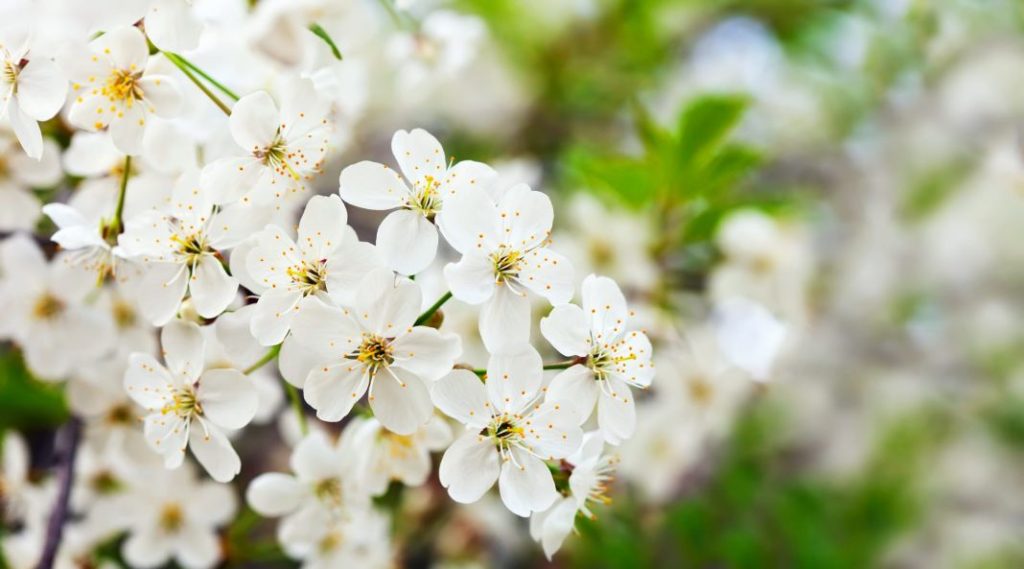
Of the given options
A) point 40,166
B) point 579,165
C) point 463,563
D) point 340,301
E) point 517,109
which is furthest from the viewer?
point 517,109

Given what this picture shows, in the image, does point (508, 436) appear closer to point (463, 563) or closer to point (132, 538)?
point (132, 538)

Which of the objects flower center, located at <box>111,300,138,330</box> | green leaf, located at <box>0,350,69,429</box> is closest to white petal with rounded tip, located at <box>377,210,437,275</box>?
flower center, located at <box>111,300,138,330</box>

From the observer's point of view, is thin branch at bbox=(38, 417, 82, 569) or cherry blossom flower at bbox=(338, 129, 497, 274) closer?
cherry blossom flower at bbox=(338, 129, 497, 274)

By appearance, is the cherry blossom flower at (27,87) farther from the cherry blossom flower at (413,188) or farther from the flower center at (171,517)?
the flower center at (171,517)

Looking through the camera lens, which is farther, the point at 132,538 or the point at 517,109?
the point at 517,109

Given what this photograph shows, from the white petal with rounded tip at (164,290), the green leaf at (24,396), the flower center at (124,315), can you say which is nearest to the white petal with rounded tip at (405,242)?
the white petal with rounded tip at (164,290)

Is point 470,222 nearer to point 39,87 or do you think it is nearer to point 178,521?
point 39,87

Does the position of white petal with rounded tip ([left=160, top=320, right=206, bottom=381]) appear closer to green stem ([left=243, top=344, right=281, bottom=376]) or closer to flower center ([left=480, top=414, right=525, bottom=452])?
green stem ([left=243, top=344, right=281, bottom=376])

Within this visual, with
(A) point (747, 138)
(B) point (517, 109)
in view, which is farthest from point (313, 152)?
(A) point (747, 138)
